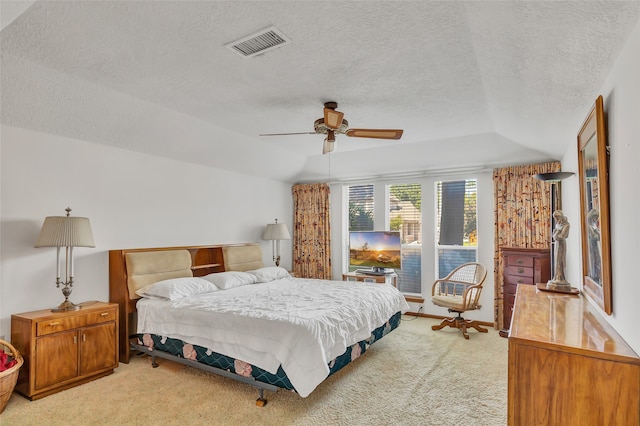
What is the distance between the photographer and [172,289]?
3.98m

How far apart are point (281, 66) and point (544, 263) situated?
13.4 feet

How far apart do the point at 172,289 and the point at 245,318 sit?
1.28 m

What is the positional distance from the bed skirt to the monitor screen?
5.60ft

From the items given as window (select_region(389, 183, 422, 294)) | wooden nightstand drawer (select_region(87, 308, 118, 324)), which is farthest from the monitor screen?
wooden nightstand drawer (select_region(87, 308, 118, 324))

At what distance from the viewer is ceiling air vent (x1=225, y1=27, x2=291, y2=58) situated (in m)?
→ 2.37

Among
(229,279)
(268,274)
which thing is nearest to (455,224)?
(268,274)

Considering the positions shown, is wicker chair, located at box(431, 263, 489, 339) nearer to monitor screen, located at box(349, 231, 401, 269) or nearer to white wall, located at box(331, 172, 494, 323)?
white wall, located at box(331, 172, 494, 323)

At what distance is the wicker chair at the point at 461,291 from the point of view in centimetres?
503

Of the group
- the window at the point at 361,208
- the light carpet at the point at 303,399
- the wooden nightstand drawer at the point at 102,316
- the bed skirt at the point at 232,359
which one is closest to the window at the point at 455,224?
the window at the point at 361,208

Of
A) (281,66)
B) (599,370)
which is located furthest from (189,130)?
(599,370)

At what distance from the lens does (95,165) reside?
161 inches

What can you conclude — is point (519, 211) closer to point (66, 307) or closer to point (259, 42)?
point (259, 42)

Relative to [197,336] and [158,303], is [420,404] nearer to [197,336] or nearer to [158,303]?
[197,336]

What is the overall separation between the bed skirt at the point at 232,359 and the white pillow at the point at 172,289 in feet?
1.41
